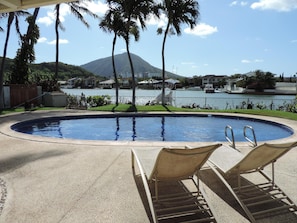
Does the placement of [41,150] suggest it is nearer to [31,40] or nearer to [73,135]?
[73,135]

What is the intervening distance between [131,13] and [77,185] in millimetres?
15278

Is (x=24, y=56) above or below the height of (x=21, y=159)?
above

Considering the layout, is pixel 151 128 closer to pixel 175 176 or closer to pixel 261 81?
pixel 175 176

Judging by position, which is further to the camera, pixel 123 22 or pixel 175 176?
pixel 123 22

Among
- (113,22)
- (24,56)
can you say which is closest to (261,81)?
(113,22)

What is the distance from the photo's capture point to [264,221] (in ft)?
9.80

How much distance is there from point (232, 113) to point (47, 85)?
44.0 feet

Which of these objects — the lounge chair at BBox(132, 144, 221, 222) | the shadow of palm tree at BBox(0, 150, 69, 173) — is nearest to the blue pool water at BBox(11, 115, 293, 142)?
the shadow of palm tree at BBox(0, 150, 69, 173)

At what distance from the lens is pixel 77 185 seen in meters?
4.01

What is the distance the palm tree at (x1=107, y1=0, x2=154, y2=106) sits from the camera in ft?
55.5

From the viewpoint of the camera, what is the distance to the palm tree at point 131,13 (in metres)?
16.9

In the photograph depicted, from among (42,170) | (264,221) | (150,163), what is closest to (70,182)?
(42,170)

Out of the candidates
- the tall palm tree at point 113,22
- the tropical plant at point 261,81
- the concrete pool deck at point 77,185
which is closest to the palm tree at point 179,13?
the tall palm tree at point 113,22

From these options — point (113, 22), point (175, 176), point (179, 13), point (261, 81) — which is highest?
point (179, 13)
